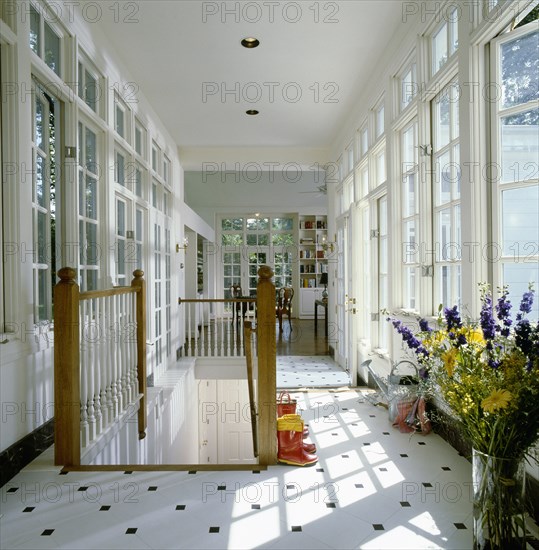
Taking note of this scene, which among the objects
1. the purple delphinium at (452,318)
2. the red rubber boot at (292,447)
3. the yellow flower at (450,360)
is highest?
the purple delphinium at (452,318)

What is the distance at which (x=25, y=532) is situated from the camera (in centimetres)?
192

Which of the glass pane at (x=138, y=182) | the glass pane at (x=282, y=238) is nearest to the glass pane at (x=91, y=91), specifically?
the glass pane at (x=138, y=182)

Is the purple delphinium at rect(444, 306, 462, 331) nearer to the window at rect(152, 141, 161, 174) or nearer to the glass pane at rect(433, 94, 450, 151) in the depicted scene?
the glass pane at rect(433, 94, 450, 151)

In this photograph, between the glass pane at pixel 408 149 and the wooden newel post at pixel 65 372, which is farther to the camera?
the glass pane at pixel 408 149

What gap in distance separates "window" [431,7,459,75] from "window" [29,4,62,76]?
2.65m

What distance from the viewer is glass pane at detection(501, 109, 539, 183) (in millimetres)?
2170

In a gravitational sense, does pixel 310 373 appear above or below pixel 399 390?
below

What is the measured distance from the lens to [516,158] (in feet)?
7.54

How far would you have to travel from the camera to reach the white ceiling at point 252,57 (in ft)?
11.3

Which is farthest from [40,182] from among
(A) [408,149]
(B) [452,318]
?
(A) [408,149]

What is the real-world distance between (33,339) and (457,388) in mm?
2306

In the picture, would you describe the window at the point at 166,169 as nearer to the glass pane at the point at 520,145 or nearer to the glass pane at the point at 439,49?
the glass pane at the point at 439,49

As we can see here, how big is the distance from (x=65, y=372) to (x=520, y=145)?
2.78 metres

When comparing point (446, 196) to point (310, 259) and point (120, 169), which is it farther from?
point (310, 259)
